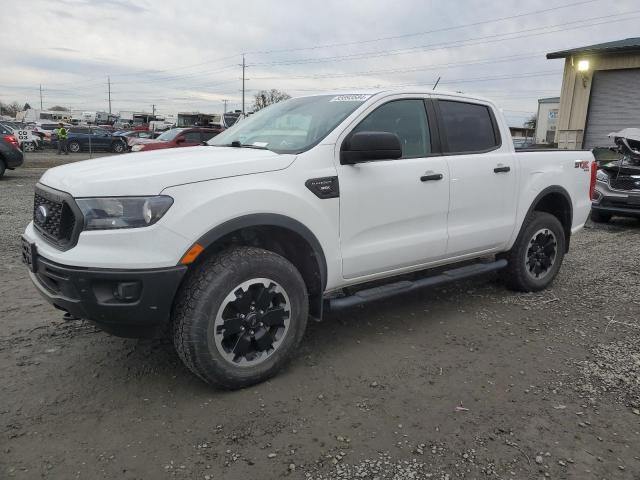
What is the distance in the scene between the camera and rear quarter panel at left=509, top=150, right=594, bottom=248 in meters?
4.80

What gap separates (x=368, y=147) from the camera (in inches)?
133

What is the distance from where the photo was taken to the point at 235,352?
3.13 meters

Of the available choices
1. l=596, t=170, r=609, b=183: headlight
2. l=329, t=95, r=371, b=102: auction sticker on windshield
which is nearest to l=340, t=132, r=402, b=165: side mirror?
l=329, t=95, r=371, b=102: auction sticker on windshield

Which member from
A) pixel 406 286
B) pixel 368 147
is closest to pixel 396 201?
pixel 368 147

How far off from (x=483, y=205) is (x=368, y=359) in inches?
66.8

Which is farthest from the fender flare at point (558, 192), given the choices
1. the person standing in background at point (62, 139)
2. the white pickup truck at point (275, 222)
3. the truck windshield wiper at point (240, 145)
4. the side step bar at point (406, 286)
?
the person standing in background at point (62, 139)

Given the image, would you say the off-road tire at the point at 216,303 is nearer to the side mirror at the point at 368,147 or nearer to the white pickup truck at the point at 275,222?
the white pickup truck at the point at 275,222

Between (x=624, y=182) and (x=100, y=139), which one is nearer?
(x=624, y=182)

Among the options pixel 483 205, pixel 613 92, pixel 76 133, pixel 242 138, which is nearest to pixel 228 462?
pixel 242 138

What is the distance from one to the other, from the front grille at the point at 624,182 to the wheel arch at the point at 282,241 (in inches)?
299

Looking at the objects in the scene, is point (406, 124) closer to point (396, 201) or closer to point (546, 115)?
point (396, 201)

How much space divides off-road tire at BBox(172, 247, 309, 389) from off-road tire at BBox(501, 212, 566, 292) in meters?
2.58

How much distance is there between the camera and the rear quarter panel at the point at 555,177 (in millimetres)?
4801

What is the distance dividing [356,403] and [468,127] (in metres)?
2.60
